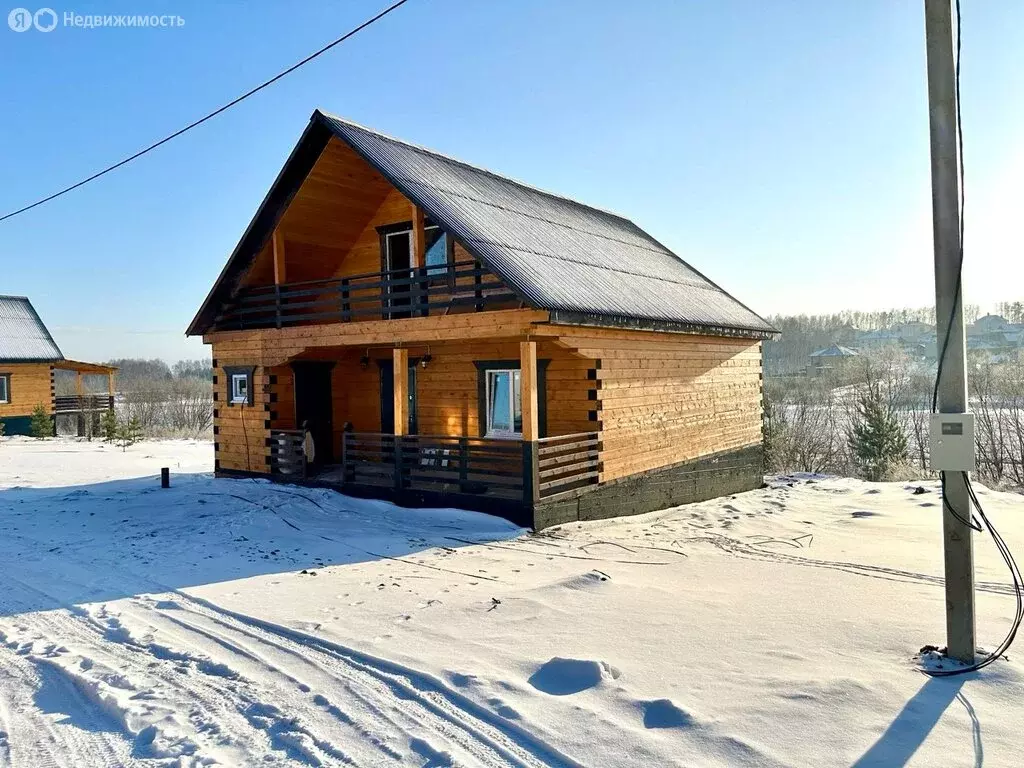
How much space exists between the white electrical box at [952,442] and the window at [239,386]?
43.5 ft

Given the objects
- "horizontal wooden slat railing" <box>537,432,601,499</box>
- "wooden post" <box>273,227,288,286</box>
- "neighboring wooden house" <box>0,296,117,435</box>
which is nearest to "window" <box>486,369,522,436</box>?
"horizontal wooden slat railing" <box>537,432,601,499</box>

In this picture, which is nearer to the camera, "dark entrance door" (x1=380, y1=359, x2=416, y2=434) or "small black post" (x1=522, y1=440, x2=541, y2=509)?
"small black post" (x1=522, y1=440, x2=541, y2=509)

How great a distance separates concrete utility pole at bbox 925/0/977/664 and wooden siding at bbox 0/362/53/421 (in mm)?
35819

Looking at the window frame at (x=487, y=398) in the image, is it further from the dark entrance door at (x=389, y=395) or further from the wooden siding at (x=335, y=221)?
the dark entrance door at (x=389, y=395)

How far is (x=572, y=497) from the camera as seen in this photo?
11.7m

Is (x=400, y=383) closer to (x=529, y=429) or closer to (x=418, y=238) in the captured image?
(x=418, y=238)

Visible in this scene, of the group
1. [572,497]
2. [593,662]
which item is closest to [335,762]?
[593,662]

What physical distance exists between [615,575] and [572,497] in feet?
12.1

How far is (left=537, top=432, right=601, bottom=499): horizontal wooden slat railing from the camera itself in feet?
36.5

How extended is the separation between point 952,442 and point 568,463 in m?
7.81

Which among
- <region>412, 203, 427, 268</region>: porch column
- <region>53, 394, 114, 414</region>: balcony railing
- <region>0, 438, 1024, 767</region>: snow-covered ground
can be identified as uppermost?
<region>412, 203, 427, 268</region>: porch column

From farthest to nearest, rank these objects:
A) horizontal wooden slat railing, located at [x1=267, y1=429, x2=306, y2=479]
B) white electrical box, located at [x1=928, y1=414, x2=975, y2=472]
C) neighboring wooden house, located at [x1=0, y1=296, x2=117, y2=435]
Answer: neighboring wooden house, located at [x1=0, y1=296, x2=117, y2=435] → horizontal wooden slat railing, located at [x1=267, y1=429, x2=306, y2=479] → white electrical box, located at [x1=928, y1=414, x2=975, y2=472]

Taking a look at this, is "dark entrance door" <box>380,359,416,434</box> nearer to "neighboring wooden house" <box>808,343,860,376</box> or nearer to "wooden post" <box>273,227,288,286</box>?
"wooden post" <box>273,227,288,286</box>

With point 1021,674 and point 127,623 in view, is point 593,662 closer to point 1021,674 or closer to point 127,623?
point 1021,674
